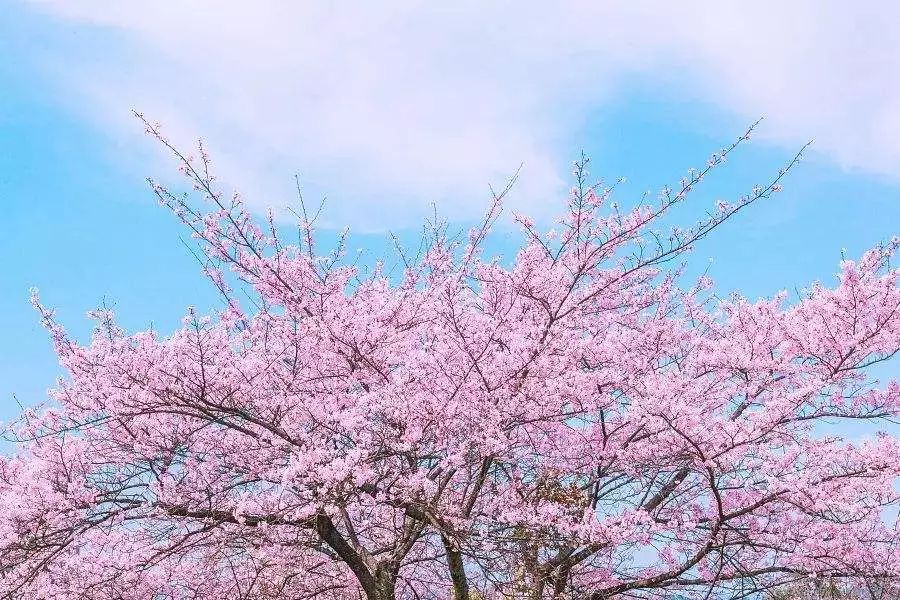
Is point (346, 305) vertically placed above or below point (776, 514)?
above

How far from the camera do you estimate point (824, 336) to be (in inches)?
336

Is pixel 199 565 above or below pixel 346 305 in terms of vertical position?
below

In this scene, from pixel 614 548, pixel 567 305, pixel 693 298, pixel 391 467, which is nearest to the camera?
pixel 391 467

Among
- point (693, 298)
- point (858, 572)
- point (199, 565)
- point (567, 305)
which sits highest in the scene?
point (693, 298)

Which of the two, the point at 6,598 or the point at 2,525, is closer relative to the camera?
the point at 2,525

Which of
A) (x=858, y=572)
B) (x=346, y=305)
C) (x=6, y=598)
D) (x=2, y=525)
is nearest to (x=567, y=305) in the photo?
(x=346, y=305)

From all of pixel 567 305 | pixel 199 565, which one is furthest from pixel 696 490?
pixel 199 565

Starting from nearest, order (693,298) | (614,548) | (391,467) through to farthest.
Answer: (391,467) → (614,548) → (693,298)

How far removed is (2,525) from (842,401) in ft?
29.6

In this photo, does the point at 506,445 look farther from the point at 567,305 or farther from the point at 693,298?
the point at 693,298

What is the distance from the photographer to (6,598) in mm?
8570

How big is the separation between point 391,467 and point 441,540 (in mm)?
1497

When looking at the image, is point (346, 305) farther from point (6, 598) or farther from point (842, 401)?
point (842, 401)

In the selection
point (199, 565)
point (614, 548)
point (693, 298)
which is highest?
point (693, 298)
